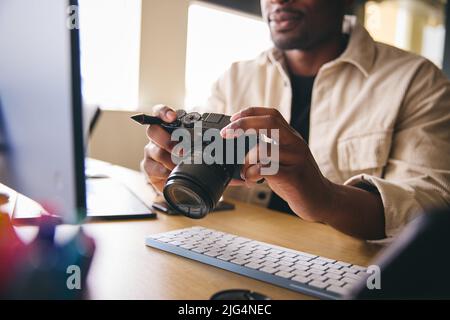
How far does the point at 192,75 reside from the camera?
6.34 ft

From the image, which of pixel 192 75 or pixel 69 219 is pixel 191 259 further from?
pixel 192 75

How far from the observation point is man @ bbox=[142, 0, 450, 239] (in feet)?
2.05

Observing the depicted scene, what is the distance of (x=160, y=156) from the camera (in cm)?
66

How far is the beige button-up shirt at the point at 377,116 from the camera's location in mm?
866

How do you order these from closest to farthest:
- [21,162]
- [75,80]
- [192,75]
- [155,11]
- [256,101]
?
[75,80]
[21,162]
[256,101]
[155,11]
[192,75]

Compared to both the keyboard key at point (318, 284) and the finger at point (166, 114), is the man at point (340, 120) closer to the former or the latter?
the finger at point (166, 114)

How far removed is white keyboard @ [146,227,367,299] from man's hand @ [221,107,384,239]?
103 millimetres

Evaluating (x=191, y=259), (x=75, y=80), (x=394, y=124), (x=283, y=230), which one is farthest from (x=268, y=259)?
(x=394, y=124)

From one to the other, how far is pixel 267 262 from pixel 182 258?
11cm

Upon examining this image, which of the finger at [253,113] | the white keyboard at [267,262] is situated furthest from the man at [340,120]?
the white keyboard at [267,262]

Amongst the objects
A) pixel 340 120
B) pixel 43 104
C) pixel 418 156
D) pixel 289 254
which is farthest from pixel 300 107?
pixel 43 104

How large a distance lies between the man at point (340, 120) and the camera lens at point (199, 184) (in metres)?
0.07

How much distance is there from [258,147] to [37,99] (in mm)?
277

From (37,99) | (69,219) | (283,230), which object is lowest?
(283,230)
